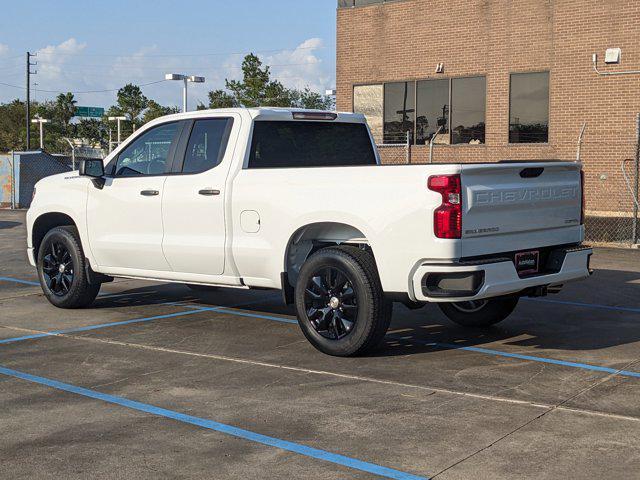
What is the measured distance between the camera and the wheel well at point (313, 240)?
24.8 feet

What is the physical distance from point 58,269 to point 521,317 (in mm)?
5126

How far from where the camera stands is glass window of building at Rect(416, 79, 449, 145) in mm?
23734

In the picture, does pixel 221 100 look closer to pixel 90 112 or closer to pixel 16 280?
pixel 90 112

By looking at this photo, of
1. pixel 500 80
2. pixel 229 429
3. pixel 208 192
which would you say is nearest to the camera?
pixel 229 429

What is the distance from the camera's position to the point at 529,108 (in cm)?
2230

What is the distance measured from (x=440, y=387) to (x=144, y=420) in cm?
210

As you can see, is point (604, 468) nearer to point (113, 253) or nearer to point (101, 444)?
point (101, 444)

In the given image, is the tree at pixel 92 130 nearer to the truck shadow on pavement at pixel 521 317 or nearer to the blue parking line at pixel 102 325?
the truck shadow on pavement at pixel 521 317

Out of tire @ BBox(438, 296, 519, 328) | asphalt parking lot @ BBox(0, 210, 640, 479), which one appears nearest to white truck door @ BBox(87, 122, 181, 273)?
asphalt parking lot @ BBox(0, 210, 640, 479)

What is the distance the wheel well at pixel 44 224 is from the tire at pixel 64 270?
20cm

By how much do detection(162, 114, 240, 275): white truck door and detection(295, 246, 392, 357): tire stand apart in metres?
1.14

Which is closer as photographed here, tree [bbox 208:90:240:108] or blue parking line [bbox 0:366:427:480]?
blue parking line [bbox 0:366:427:480]

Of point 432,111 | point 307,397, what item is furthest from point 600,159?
point 307,397

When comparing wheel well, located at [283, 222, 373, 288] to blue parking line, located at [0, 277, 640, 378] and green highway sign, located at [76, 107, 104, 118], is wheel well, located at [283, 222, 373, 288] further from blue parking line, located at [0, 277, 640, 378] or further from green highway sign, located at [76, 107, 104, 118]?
green highway sign, located at [76, 107, 104, 118]
